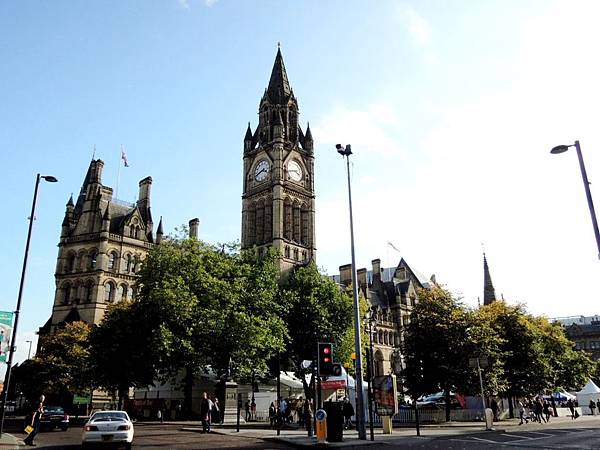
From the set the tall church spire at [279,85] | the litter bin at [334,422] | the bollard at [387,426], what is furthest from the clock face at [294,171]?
the litter bin at [334,422]

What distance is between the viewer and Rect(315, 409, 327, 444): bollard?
1777cm

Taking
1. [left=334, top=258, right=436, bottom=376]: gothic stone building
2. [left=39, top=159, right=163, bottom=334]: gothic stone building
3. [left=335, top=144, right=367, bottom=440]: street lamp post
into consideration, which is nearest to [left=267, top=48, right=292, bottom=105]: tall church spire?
[left=334, top=258, right=436, bottom=376]: gothic stone building

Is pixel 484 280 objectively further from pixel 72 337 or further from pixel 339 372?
pixel 339 372

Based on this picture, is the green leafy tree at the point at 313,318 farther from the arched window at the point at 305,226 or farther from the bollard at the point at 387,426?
the arched window at the point at 305,226

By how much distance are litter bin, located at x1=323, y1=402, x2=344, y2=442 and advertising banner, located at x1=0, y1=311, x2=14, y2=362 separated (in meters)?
12.8

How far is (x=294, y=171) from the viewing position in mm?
82500

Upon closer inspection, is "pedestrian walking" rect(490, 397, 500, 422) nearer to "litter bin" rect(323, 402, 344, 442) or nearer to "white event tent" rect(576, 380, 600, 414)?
"white event tent" rect(576, 380, 600, 414)

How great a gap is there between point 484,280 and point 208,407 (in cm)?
8791

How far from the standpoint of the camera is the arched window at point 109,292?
56188 millimetres

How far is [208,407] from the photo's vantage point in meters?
23.4

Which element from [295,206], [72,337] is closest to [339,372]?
[72,337]

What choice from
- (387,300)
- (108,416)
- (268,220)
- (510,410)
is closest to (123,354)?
(108,416)

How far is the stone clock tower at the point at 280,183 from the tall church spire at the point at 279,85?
7.2 inches

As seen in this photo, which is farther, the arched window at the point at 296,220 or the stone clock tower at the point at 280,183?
the arched window at the point at 296,220
